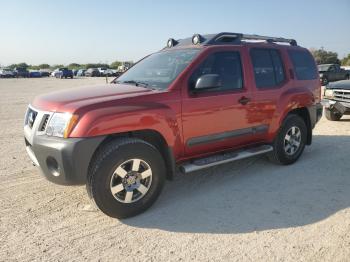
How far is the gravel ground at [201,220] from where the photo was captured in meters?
3.13

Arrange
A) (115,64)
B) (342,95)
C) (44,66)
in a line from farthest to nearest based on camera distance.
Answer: (44,66), (115,64), (342,95)

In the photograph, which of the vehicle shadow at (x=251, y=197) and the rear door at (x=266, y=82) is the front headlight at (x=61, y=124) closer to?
the vehicle shadow at (x=251, y=197)

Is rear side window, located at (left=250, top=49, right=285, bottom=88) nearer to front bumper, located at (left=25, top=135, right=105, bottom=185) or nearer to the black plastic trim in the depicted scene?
the black plastic trim

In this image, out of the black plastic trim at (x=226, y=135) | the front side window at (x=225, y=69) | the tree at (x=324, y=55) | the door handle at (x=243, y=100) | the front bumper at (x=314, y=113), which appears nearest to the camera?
the black plastic trim at (x=226, y=135)

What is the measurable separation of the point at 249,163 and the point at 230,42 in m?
2.01

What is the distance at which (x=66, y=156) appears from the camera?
3.34 metres

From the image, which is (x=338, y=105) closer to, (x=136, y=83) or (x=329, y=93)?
(x=329, y=93)

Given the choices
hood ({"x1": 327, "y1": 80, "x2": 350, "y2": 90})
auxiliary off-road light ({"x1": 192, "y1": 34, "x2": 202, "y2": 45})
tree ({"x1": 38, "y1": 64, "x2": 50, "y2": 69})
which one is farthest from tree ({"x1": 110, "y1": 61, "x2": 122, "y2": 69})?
auxiliary off-road light ({"x1": 192, "y1": 34, "x2": 202, "y2": 45})

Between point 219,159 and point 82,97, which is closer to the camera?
point 82,97

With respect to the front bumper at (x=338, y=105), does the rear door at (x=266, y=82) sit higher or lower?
higher

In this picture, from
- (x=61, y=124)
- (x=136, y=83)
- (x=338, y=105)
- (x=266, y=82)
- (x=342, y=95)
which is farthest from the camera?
(x=342, y=95)

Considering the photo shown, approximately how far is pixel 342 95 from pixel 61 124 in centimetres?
793

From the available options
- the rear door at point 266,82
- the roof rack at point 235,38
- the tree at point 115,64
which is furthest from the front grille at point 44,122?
the tree at point 115,64

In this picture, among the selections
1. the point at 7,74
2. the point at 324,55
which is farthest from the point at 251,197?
the point at 324,55
